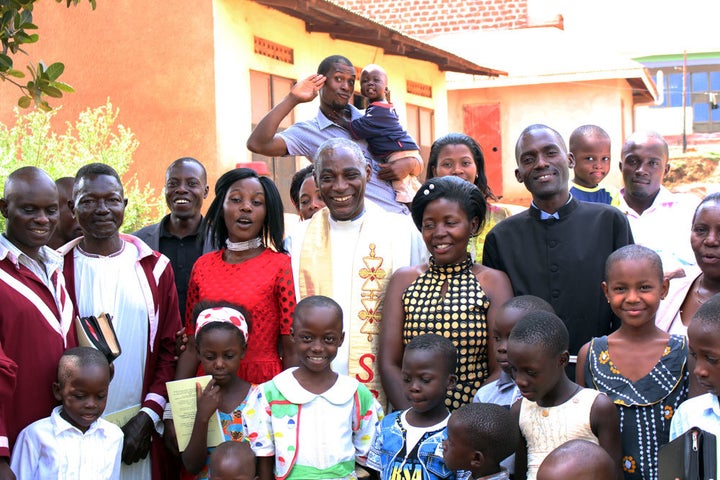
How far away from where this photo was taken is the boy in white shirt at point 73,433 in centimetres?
377

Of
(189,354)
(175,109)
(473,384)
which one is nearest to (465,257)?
(473,384)

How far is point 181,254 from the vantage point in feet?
16.8

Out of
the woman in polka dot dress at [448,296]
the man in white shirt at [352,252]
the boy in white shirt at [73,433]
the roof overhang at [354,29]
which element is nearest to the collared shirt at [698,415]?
the woman in polka dot dress at [448,296]

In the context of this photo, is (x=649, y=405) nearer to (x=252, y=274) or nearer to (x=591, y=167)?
(x=252, y=274)

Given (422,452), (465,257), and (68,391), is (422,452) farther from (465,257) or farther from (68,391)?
(68,391)

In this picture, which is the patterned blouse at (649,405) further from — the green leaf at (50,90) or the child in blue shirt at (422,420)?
the green leaf at (50,90)

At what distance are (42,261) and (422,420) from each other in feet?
5.99

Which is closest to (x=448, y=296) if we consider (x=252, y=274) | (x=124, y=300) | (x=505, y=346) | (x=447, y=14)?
(x=505, y=346)

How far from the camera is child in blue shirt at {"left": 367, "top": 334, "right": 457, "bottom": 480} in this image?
3602 mm

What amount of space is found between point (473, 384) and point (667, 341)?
839mm

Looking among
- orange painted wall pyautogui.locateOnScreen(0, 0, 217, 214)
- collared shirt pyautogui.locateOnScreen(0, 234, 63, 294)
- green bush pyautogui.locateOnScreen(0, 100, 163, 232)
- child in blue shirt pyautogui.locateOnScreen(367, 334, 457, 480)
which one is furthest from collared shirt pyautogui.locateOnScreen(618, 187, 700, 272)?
orange painted wall pyautogui.locateOnScreen(0, 0, 217, 214)

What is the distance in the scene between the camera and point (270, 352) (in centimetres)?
424

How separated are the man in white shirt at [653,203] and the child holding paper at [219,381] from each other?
2.36 meters

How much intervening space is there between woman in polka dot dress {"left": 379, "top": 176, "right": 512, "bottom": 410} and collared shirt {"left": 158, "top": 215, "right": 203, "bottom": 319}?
4.62 feet
